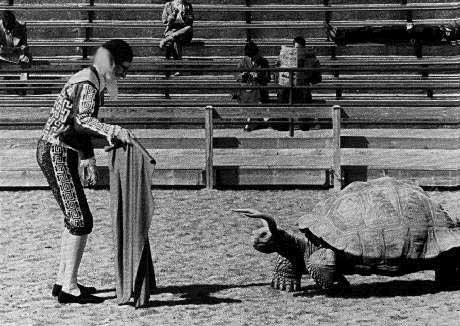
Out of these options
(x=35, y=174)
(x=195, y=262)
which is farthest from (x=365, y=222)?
(x=35, y=174)

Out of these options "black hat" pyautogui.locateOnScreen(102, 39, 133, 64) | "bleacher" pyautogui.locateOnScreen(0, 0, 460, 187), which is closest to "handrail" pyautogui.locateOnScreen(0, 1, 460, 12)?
"bleacher" pyautogui.locateOnScreen(0, 0, 460, 187)

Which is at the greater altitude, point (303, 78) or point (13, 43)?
point (13, 43)


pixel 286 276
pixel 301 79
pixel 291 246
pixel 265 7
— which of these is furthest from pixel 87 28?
pixel 286 276

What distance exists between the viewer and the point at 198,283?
10.5 meters

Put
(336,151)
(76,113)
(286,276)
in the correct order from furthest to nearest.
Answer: (336,151), (286,276), (76,113)

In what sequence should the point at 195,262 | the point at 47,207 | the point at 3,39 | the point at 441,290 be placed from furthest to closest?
1. the point at 3,39
2. the point at 47,207
3. the point at 195,262
4. the point at 441,290

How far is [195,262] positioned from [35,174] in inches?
197

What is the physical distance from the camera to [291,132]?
58.1 feet

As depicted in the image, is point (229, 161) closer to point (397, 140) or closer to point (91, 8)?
point (397, 140)

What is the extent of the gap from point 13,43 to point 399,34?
712 centimetres

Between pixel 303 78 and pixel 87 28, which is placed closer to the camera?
pixel 303 78

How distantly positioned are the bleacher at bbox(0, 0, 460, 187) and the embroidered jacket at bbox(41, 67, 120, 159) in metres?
6.13

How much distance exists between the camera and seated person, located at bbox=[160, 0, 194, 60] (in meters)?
23.3

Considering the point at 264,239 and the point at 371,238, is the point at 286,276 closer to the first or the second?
the point at 264,239
